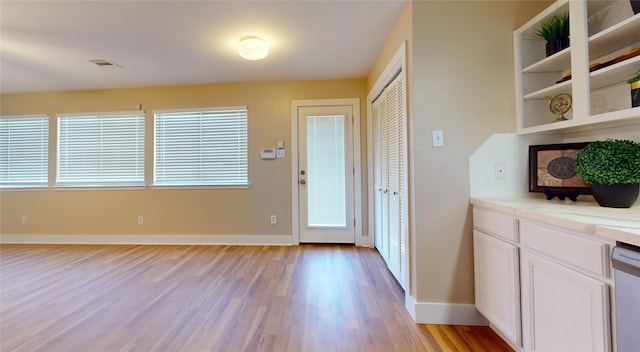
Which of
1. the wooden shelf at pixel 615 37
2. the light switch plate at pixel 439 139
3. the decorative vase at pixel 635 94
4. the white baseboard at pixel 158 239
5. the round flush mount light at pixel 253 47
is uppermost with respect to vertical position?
the round flush mount light at pixel 253 47

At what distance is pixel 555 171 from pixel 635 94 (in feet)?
1.70

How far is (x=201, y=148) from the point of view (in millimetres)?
3697

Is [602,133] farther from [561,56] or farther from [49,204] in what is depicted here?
[49,204]

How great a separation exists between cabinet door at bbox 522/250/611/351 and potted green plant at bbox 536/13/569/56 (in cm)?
126

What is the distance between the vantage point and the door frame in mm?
3518

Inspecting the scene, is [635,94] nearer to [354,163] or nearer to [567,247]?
[567,247]

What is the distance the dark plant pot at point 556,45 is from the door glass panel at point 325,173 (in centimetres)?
229

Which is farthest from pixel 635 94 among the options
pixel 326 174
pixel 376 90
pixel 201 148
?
pixel 201 148

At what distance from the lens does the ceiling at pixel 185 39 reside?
6.47 feet

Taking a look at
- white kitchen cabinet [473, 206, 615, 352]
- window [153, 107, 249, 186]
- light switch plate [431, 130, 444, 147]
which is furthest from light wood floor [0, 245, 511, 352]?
light switch plate [431, 130, 444, 147]

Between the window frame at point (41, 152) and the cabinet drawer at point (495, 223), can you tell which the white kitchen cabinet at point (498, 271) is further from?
the window frame at point (41, 152)

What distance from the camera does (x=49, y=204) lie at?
383 cm

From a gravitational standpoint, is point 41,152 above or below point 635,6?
below

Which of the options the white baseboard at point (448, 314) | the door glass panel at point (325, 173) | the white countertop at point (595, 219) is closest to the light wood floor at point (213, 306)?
the white baseboard at point (448, 314)
